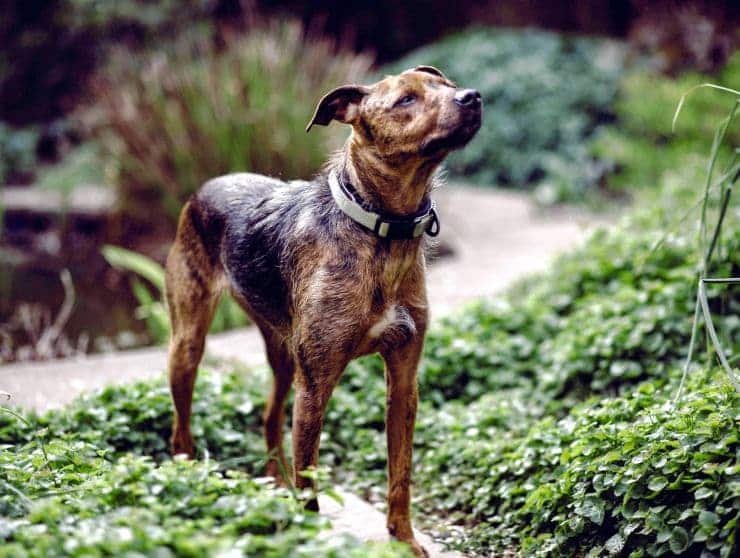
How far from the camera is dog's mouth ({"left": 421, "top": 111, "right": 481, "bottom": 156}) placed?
10.9 ft

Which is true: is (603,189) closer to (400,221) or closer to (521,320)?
(521,320)

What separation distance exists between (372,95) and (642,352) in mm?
2351

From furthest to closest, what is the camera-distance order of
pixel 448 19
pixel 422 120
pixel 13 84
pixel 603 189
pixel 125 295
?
pixel 448 19 < pixel 13 84 < pixel 603 189 < pixel 125 295 < pixel 422 120

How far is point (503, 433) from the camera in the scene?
A: 4.75 metres

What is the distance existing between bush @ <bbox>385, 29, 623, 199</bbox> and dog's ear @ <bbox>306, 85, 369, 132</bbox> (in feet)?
27.9

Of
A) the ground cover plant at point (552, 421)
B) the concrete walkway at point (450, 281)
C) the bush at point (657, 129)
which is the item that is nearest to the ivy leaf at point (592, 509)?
the ground cover plant at point (552, 421)

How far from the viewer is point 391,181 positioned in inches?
139

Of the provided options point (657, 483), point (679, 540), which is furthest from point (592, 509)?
point (679, 540)

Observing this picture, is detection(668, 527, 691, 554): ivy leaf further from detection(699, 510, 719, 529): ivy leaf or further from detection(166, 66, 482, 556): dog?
detection(166, 66, 482, 556): dog

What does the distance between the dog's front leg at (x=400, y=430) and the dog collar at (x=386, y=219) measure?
0.45 metres

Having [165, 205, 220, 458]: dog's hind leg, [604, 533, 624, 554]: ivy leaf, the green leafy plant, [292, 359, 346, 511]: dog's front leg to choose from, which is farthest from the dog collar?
the green leafy plant

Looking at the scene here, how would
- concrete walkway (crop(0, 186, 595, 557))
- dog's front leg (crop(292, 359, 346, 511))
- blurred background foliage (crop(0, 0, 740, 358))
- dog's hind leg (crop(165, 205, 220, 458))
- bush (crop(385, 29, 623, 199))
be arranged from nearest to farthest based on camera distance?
dog's front leg (crop(292, 359, 346, 511)) → dog's hind leg (crop(165, 205, 220, 458)) → concrete walkway (crop(0, 186, 595, 557)) → blurred background foliage (crop(0, 0, 740, 358)) → bush (crop(385, 29, 623, 199))

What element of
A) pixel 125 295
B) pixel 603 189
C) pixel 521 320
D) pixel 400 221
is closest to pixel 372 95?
pixel 400 221

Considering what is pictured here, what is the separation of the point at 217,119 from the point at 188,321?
4.52m
